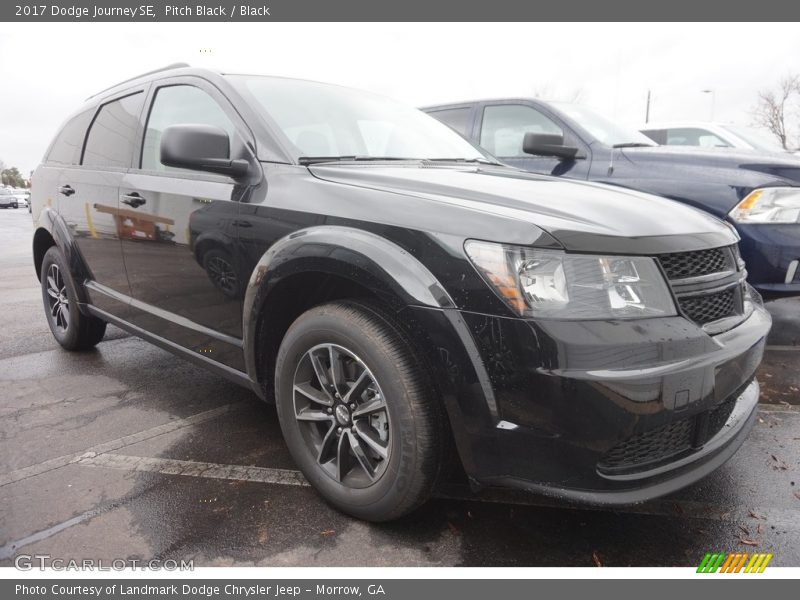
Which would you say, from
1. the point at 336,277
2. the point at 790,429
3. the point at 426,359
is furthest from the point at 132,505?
the point at 790,429

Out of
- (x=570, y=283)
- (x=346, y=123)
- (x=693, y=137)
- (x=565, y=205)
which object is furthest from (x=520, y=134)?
(x=693, y=137)

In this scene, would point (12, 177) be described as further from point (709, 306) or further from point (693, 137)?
point (709, 306)

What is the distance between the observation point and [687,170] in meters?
3.96

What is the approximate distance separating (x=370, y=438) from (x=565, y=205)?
3.44ft

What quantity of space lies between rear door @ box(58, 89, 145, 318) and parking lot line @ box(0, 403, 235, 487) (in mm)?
756

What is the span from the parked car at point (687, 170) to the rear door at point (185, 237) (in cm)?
230

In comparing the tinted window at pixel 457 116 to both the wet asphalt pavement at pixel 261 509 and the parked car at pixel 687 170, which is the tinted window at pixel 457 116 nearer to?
the parked car at pixel 687 170

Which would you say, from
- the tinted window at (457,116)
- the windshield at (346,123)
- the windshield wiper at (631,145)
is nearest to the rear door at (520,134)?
the tinted window at (457,116)

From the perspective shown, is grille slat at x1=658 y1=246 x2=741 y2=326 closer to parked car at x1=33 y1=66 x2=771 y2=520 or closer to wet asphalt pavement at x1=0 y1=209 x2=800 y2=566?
parked car at x1=33 y1=66 x2=771 y2=520

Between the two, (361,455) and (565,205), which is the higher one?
(565,205)

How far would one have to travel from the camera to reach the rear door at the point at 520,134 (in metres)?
4.45

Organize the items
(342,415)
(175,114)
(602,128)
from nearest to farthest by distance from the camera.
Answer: (342,415) → (175,114) → (602,128)

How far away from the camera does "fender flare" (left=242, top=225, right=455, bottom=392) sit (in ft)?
5.67

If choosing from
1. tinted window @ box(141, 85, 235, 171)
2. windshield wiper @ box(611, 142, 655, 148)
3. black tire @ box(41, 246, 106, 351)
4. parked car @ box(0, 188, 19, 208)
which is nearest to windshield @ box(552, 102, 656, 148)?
windshield wiper @ box(611, 142, 655, 148)
